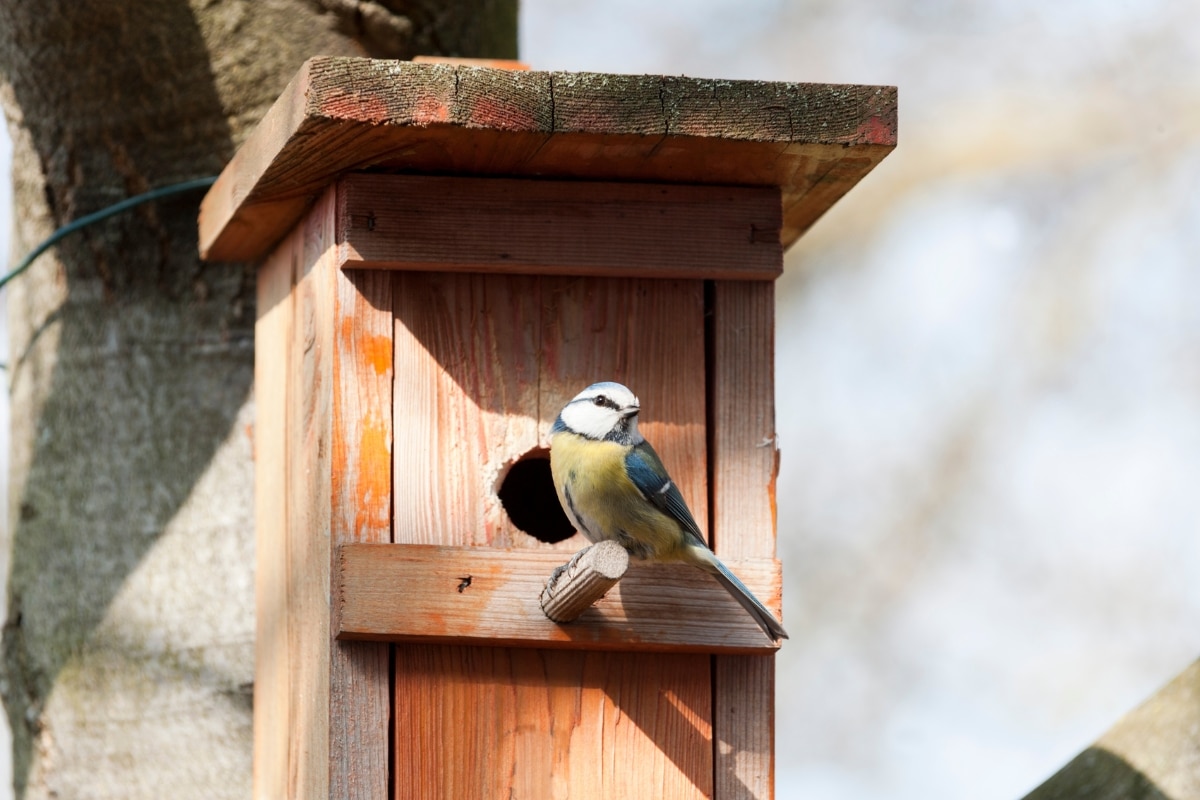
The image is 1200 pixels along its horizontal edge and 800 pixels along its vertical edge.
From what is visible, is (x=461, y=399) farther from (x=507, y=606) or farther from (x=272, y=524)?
(x=272, y=524)

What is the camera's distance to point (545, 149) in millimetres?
2191

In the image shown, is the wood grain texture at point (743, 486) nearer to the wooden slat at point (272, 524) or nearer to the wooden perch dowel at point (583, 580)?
the wooden perch dowel at point (583, 580)

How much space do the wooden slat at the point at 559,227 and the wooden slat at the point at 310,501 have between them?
0.09 metres

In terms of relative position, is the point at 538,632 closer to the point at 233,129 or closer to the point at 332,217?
the point at 332,217

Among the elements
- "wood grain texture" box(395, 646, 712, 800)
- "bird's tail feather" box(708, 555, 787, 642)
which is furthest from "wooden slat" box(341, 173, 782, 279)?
"wood grain texture" box(395, 646, 712, 800)

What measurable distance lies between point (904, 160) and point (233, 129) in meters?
4.16

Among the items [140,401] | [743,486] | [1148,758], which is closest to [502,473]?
[743,486]

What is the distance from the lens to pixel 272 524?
266cm

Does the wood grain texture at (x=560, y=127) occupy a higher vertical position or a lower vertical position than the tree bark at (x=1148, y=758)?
higher

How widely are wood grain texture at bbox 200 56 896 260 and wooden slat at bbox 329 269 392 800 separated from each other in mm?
206

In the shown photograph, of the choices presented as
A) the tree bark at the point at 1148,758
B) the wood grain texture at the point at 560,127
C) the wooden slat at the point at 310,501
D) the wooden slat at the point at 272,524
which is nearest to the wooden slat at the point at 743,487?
the wood grain texture at the point at 560,127

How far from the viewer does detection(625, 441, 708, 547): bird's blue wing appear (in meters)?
2.20

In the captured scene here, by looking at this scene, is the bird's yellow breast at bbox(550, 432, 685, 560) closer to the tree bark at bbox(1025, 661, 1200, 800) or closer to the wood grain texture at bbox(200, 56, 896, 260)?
the wood grain texture at bbox(200, 56, 896, 260)

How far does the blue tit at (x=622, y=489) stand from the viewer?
218 centimetres
